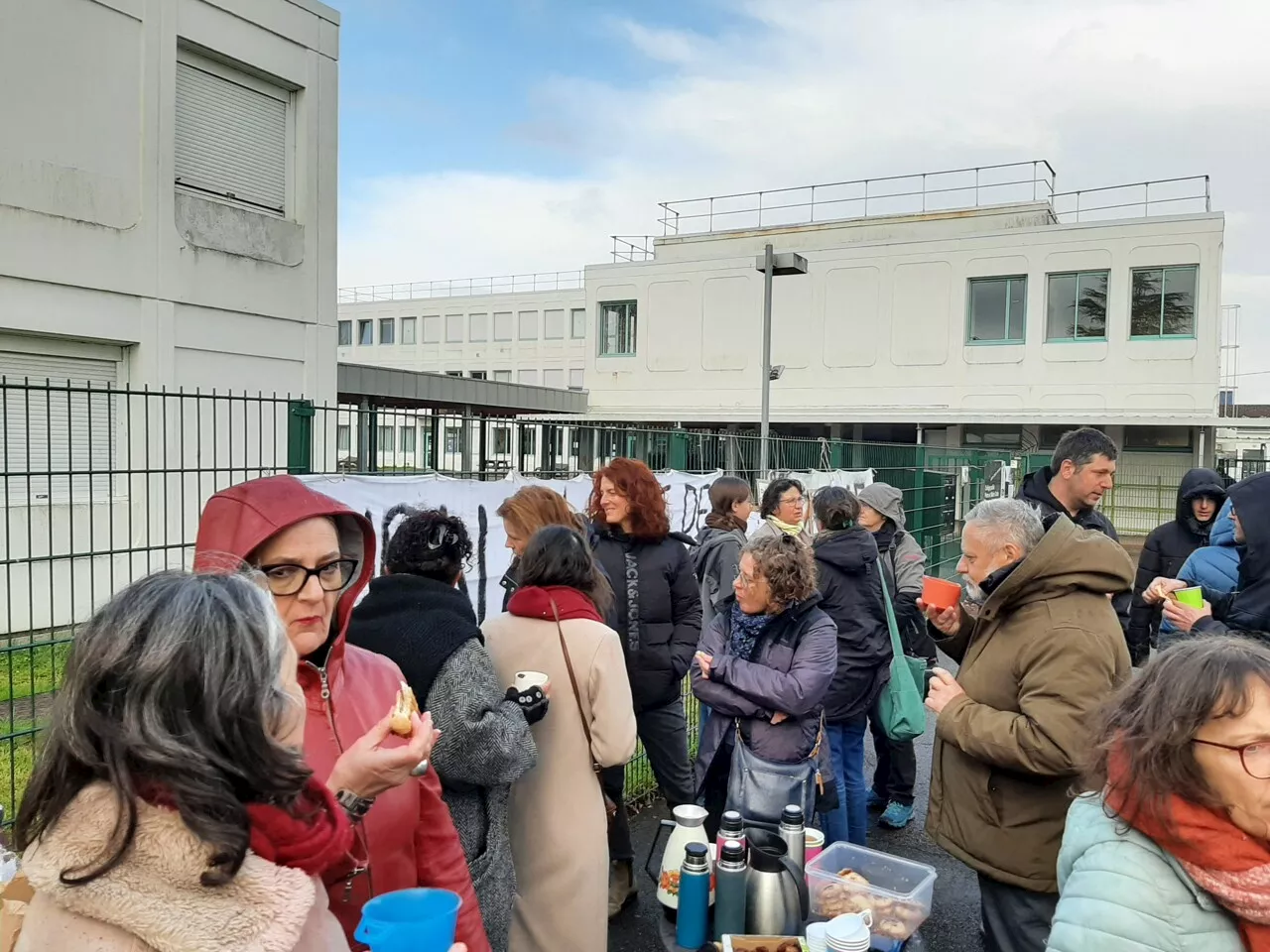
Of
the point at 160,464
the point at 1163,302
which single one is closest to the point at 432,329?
the point at 1163,302

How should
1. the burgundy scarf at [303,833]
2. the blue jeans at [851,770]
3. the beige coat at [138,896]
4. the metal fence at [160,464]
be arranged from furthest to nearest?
1. the blue jeans at [851,770]
2. the metal fence at [160,464]
3. the burgundy scarf at [303,833]
4. the beige coat at [138,896]

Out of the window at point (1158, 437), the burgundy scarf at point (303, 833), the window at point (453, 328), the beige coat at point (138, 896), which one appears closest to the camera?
the beige coat at point (138, 896)

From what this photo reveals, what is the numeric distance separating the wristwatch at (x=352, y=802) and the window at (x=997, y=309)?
27361 millimetres

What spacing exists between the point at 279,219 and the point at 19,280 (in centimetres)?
337

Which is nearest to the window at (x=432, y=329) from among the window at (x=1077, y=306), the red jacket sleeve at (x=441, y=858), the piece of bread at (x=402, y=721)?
the window at (x=1077, y=306)

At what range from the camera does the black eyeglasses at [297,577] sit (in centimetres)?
201

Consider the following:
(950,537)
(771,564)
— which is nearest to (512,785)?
(771,564)

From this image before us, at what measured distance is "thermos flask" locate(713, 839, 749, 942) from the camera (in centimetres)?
243

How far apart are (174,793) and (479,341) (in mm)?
58843

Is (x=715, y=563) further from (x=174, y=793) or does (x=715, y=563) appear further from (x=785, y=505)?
(x=174, y=793)

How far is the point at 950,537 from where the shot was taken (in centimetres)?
1346

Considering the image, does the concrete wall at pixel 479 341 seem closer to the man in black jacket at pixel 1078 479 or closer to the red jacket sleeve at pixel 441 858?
the man in black jacket at pixel 1078 479

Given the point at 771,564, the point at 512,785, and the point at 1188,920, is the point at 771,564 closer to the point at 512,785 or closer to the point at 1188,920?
the point at 512,785

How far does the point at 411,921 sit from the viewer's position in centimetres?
162
